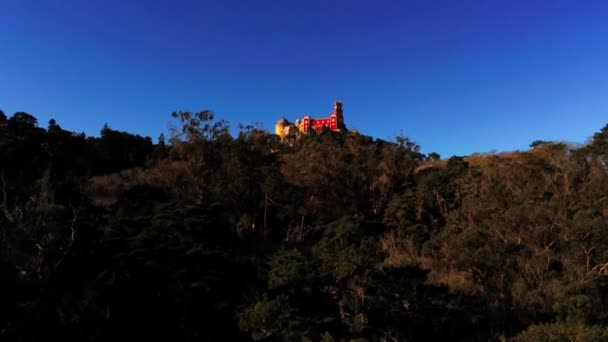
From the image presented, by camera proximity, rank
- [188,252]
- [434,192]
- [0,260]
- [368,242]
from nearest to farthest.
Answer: [0,260] → [188,252] → [368,242] → [434,192]

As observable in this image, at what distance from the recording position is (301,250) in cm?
1522

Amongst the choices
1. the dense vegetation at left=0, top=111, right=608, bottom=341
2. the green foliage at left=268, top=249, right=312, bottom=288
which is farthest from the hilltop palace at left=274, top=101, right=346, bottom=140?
the green foliage at left=268, top=249, right=312, bottom=288

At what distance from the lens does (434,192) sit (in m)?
21.6

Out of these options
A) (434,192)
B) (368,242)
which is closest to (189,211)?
(368,242)

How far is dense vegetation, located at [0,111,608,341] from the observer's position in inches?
332

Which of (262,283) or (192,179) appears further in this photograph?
(192,179)

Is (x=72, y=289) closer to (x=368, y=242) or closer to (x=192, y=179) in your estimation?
(x=368, y=242)

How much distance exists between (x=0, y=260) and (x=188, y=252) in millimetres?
3358

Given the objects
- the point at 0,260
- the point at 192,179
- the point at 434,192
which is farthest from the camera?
the point at 434,192

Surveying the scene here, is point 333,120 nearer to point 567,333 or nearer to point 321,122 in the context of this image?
point 321,122

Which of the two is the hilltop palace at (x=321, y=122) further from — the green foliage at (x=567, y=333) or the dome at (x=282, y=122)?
the green foliage at (x=567, y=333)

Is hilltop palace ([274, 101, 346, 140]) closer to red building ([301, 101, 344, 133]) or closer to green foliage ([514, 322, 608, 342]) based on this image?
red building ([301, 101, 344, 133])

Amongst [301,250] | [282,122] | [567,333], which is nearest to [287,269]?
[567,333]

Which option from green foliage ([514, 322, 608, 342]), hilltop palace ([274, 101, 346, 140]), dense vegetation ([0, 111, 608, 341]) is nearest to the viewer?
green foliage ([514, 322, 608, 342])
